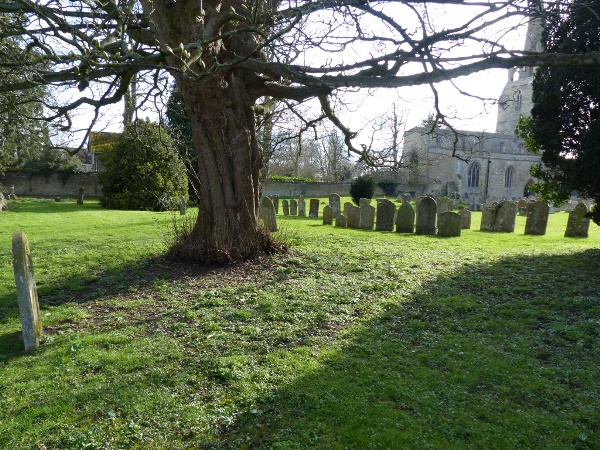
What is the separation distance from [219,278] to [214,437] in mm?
4236

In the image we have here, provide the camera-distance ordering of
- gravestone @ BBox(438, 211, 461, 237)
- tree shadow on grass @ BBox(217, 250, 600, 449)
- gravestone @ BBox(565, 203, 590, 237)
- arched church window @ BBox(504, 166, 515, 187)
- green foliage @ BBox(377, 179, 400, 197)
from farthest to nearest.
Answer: arched church window @ BBox(504, 166, 515, 187) < green foliage @ BBox(377, 179, 400, 197) < gravestone @ BBox(565, 203, 590, 237) < gravestone @ BBox(438, 211, 461, 237) < tree shadow on grass @ BBox(217, 250, 600, 449)

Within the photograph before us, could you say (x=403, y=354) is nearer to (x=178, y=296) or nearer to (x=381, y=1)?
(x=178, y=296)

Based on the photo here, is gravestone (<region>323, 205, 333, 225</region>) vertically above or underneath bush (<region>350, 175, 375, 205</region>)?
underneath

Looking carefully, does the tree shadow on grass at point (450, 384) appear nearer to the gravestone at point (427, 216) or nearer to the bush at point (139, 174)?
the gravestone at point (427, 216)

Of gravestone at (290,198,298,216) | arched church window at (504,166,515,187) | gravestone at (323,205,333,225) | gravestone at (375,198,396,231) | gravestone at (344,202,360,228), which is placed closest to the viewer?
gravestone at (375,198,396,231)

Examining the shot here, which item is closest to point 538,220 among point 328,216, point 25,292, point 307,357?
point 328,216

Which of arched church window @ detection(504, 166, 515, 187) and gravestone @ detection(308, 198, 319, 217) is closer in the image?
gravestone @ detection(308, 198, 319, 217)

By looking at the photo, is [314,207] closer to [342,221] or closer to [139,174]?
[342,221]

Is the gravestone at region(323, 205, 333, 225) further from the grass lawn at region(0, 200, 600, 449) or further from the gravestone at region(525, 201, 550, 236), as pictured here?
the grass lawn at region(0, 200, 600, 449)

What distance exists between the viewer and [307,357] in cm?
455

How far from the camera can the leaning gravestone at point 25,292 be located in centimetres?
463

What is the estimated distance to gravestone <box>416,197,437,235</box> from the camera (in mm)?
13109

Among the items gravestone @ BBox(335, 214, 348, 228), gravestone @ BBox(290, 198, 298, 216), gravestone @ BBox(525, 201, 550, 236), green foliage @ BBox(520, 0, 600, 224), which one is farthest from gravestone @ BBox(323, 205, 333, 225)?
green foliage @ BBox(520, 0, 600, 224)

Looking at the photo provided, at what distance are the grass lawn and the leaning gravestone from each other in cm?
19
